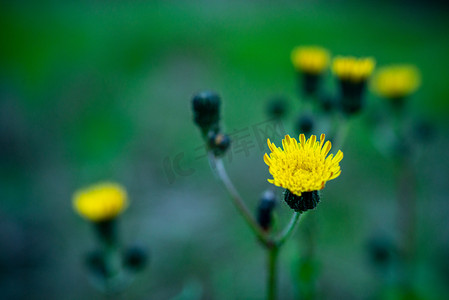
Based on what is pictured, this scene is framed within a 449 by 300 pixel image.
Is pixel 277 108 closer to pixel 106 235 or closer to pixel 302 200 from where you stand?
pixel 302 200

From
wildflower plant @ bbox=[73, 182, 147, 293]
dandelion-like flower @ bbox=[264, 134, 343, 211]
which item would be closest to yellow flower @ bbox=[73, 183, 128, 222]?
wildflower plant @ bbox=[73, 182, 147, 293]

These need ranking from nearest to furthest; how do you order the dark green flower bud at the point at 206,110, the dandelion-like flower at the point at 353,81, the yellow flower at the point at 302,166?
the yellow flower at the point at 302,166
the dark green flower bud at the point at 206,110
the dandelion-like flower at the point at 353,81

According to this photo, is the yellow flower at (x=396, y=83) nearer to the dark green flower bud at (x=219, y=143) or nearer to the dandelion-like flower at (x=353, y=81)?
the dandelion-like flower at (x=353, y=81)

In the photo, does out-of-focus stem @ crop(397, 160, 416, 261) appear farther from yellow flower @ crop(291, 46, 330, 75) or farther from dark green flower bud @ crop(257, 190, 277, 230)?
dark green flower bud @ crop(257, 190, 277, 230)

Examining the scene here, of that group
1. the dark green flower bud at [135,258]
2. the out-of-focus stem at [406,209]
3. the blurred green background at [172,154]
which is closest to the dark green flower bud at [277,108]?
the blurred green background at [172,154]

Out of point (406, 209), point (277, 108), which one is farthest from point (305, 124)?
point (406, 209)

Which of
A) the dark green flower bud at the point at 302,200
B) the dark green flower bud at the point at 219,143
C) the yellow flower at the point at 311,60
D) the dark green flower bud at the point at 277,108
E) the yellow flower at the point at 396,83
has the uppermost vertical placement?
the yellow flower at the point at 311,60
